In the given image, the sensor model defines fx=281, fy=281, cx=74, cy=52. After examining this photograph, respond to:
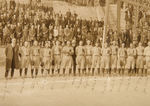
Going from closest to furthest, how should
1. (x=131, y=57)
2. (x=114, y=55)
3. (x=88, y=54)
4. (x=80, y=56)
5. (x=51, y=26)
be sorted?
(x=51, y=26) → (x=80, y=56) → (x=88, y=54) → (x=114, y=55) → (x=131, y=57)

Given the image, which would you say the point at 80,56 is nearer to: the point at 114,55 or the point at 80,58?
the point at 80,58

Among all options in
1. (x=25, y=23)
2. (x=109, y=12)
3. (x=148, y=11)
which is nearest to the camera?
(x=25, y=23)

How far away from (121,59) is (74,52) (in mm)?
2036

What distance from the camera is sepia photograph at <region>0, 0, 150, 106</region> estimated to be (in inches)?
330

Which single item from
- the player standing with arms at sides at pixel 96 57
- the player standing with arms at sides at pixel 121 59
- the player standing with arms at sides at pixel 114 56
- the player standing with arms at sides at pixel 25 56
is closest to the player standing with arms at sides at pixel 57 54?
the player standing with arms at sides at pixel 25 56

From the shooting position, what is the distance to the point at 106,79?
10.2 metres

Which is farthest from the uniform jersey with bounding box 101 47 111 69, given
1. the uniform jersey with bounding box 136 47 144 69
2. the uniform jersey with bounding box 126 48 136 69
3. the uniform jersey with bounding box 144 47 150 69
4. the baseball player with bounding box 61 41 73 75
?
the uniform jersey with bounding box 144 47 150 69

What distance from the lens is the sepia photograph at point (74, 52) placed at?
27.5ft

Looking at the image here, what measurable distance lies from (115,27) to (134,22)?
1.30 meters

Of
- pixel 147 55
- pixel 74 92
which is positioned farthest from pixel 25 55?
pixel 147 55

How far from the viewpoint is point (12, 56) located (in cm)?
915

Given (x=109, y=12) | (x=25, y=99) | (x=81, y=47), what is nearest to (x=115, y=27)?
(x=109, y=12)

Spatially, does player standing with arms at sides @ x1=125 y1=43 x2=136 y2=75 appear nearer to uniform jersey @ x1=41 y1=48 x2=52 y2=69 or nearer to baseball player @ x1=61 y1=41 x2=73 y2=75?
baseball player @ x1=61 y1=41 x2=73 y2=75

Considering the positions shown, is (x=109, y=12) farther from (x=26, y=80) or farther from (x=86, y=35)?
(x=26, y=80)
